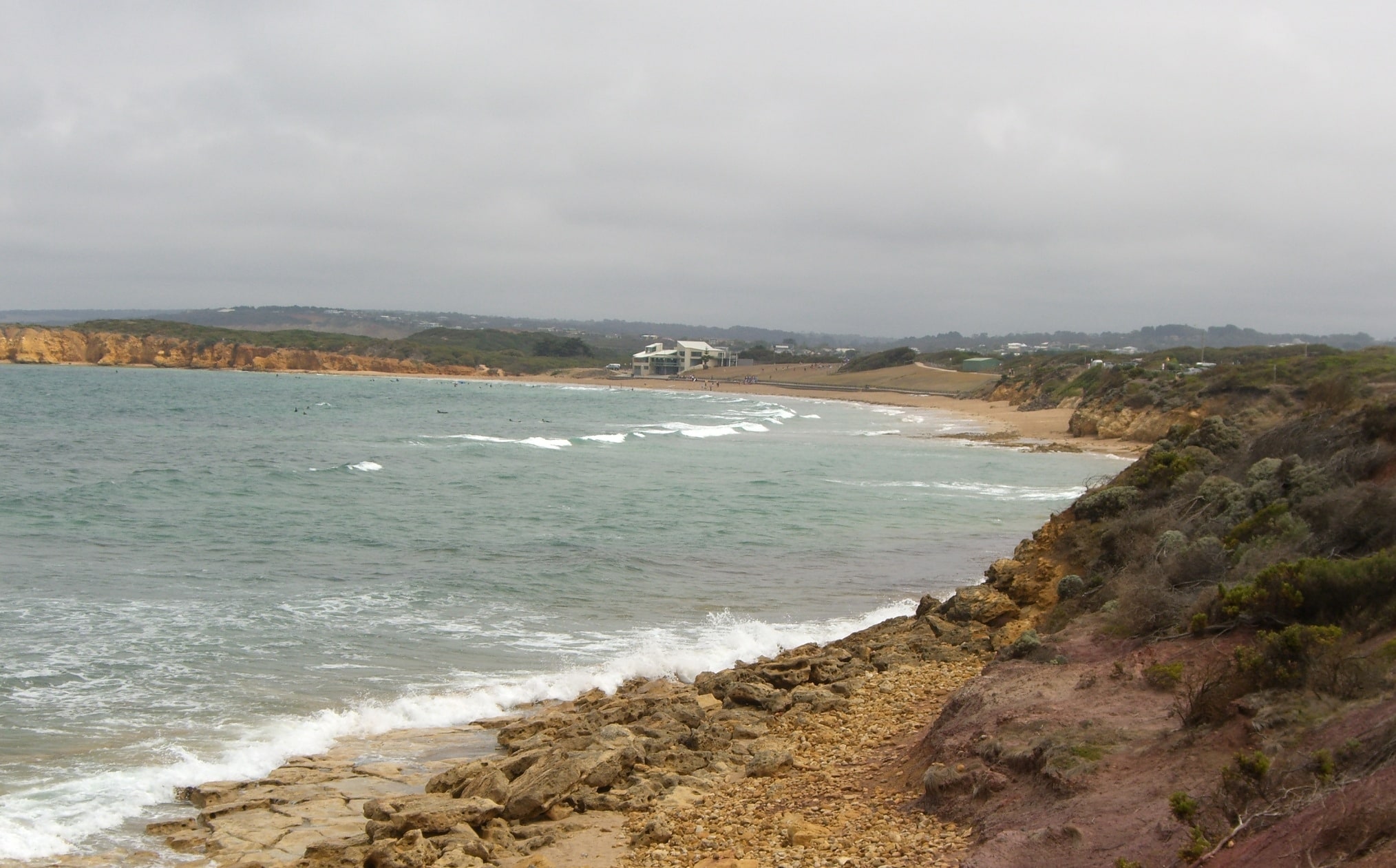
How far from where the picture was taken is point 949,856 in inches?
254

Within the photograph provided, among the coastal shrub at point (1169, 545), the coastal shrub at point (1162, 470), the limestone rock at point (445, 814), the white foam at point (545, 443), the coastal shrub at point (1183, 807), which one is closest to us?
the coastal shrub at point (1183, 807)

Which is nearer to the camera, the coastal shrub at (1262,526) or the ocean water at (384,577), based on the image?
the ocean water at (384,577)

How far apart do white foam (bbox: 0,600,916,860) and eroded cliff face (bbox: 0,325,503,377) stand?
430ft

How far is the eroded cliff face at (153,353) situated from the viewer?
130 meters

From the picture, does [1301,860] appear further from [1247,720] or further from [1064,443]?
[1064,443]

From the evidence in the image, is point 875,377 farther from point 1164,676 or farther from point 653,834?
point 653,834

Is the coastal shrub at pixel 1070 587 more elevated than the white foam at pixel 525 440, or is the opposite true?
the coastal shrub at pixel 1070 587

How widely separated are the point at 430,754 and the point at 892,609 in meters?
7.70

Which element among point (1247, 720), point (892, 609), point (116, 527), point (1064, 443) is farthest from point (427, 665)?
point (1064, 443)

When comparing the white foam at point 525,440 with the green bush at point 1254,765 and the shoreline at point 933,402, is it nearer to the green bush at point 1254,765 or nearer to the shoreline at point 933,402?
the shoreline at point 933,402

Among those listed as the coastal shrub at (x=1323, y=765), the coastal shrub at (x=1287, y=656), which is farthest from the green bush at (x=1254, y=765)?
the coastal shrub at (x=1287, y=656)

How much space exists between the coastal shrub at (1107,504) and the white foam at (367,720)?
9.18 feet

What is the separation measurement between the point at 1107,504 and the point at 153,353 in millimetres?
137839

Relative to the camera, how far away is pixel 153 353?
438 feet
